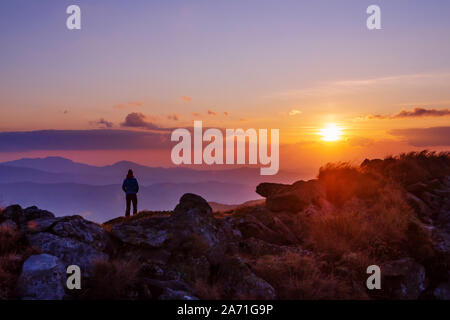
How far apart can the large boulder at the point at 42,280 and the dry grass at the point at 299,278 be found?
4.87 metres

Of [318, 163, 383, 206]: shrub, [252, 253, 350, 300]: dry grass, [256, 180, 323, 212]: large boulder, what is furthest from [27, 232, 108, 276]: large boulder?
[318, 163, 383, 206]: shrub

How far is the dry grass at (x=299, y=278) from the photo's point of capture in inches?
427

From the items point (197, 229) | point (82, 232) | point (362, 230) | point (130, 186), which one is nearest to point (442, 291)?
point (362, 230)

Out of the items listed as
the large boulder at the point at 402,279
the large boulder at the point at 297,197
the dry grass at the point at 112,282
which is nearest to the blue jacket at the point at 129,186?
the large boulder at the point at 297,197

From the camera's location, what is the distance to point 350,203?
18.2 metres

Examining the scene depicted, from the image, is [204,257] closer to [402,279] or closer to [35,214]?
[35,214]

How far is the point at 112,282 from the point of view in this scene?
10.1m

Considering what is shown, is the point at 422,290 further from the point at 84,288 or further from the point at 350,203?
the point at 84,288

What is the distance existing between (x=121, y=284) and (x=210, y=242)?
124 inches

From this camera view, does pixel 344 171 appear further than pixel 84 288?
Yes

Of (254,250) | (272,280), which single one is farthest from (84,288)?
(254,250)

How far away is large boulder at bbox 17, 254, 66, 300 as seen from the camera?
9.43 metres

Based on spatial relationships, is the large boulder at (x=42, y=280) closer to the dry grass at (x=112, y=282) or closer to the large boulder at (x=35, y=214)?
the dry grass at (x=112, y=282)

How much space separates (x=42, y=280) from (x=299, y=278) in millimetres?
6226
